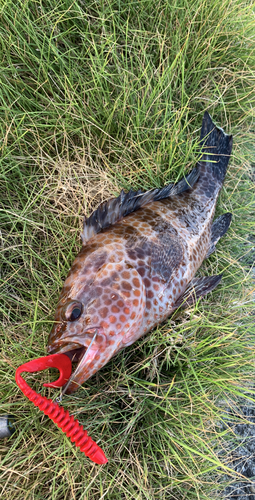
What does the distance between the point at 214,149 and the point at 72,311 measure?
2335mm

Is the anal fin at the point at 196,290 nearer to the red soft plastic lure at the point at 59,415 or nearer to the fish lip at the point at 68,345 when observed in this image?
the fish lip at the point at 68,345

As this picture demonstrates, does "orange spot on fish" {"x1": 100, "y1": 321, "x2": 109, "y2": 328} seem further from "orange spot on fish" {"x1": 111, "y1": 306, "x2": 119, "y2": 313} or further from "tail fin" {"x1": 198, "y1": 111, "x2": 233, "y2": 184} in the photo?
"tail fin" {"x1": 198, "y1": 111, "x2": 233, "y2": 184}

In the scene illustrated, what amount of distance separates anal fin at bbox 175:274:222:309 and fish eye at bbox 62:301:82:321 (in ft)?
2.87

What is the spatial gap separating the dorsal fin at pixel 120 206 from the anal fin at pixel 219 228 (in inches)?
22.6

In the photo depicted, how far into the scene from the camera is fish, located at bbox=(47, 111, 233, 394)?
1.93m

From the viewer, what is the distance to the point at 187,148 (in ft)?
9.66

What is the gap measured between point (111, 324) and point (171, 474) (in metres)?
1.34

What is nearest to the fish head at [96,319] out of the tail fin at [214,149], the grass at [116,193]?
the grass at [116,193]

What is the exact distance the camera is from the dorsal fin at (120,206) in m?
2.33

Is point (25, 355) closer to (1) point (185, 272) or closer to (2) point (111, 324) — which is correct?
(2) point (111, 324)

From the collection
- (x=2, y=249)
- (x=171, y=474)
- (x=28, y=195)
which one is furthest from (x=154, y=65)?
(x=171, y=474)

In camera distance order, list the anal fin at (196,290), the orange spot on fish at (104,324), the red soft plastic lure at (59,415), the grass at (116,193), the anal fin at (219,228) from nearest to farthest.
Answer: the red soft plastic lure at (59,415)
the orange spot on fish at (104,324)
the grass at (116,193)
the anal fin at (196,290)
the anal fin at (219,228)

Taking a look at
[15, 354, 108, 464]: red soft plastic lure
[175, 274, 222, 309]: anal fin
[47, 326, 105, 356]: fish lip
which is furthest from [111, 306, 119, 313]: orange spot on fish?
[175, 274, 222, 309]: anal fin

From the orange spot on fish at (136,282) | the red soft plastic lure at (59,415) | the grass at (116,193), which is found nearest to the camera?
the red soft plastic lure at (59,415)
